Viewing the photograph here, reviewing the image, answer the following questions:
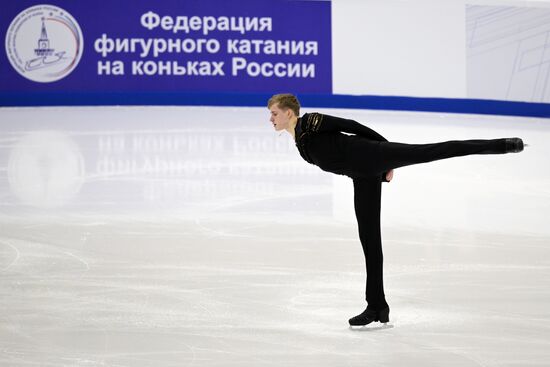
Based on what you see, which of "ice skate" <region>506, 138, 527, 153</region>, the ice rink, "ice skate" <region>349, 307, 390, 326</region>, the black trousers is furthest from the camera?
"ice skate" <region>349, 307, 390, 326</region>

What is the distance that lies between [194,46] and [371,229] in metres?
11.7

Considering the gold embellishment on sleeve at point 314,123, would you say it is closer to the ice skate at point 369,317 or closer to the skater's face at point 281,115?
the skater's face at point 281,115

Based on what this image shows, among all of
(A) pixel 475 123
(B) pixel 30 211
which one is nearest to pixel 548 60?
(A) pixel 475 123

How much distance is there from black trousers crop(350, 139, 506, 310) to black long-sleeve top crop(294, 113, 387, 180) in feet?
0.12

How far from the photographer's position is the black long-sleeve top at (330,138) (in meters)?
4.33

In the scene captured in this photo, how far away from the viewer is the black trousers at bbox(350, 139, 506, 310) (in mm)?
4102

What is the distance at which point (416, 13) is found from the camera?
15.5 m

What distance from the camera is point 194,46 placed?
15852 millimetres

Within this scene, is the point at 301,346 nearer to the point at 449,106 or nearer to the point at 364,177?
the point at 364,177

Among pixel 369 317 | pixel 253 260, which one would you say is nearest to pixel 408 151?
pixel 369 317

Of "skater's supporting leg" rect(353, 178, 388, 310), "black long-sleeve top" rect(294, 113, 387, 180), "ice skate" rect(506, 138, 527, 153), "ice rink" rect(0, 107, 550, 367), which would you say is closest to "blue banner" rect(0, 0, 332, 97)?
"ice rink" rect(0, 107, 550, 367)

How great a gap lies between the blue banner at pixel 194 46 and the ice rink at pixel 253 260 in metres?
4.70

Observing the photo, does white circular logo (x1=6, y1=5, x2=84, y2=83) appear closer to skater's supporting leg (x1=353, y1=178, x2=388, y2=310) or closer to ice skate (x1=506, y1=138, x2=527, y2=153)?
skater's supporting leg (x1=353, y1=178, x2=388, y2=310)

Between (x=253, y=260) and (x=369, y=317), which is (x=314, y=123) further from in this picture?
(x=253, y=260)
